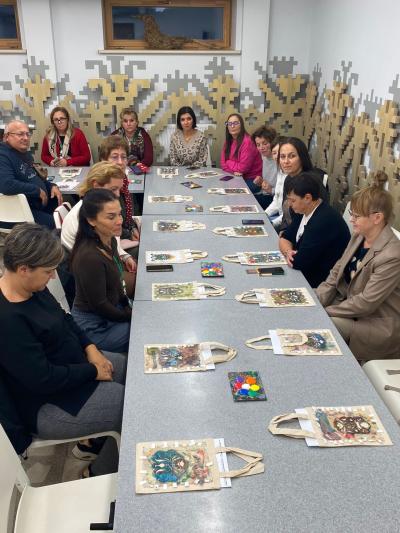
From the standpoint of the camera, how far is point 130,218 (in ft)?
12.0

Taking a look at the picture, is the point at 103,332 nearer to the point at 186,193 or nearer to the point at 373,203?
the point at 373,203

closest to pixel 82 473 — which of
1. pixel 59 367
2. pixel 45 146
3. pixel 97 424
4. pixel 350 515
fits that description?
pixel 97 424

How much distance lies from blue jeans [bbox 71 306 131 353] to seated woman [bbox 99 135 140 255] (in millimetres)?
1089

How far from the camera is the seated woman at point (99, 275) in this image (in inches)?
89.8

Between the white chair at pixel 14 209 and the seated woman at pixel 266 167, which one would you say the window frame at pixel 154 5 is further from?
the white chair at pixel 14 209

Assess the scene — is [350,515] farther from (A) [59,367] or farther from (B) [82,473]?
(B) [82,473]

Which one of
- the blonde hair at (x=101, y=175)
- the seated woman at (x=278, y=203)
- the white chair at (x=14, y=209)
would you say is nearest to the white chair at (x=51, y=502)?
the blonde hair at (x=101, y=175)

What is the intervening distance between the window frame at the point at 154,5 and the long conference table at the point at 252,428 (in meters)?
4.23

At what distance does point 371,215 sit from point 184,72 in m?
4.05

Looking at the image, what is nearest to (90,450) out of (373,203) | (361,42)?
(373,203)

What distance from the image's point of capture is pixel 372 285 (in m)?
2.36

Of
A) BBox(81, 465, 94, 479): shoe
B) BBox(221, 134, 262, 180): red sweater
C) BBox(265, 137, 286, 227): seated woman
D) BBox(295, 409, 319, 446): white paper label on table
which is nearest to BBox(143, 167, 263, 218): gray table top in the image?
BBox(221, 134, 262, 180): red sweater

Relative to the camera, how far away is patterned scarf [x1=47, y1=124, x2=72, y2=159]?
201 inches

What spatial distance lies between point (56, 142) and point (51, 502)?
4.29 metres
